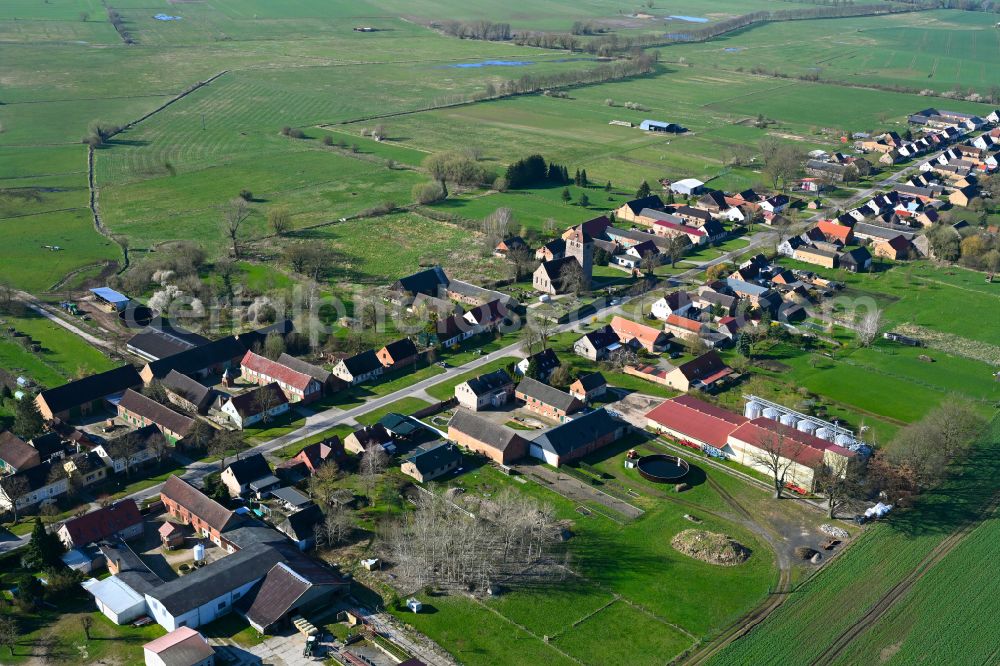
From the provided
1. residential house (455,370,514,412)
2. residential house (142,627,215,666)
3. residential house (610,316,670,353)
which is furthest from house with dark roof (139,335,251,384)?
residential house (610,316,670,353)

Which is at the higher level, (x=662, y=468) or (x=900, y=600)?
(x=662, y=468)

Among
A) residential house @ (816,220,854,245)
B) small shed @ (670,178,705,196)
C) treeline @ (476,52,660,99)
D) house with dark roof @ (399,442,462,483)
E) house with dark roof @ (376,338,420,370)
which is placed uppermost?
treeline @ (476,52,660,99)

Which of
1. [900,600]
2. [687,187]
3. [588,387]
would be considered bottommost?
[900,600]

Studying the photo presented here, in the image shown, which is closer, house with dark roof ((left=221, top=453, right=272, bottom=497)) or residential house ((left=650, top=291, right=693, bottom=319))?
house with dark roof ((left=221, top=453, right=272, bottom=497))

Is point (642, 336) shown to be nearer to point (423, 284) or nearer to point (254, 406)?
point (423, 284)

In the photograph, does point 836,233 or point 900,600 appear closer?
point 900,600

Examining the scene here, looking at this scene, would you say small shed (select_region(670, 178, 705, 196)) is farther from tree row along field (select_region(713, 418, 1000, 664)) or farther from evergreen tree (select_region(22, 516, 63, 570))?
evergreen tree (select_region(22, 516, 63, 570))

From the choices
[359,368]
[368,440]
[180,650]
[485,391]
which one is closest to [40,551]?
[180,650]
